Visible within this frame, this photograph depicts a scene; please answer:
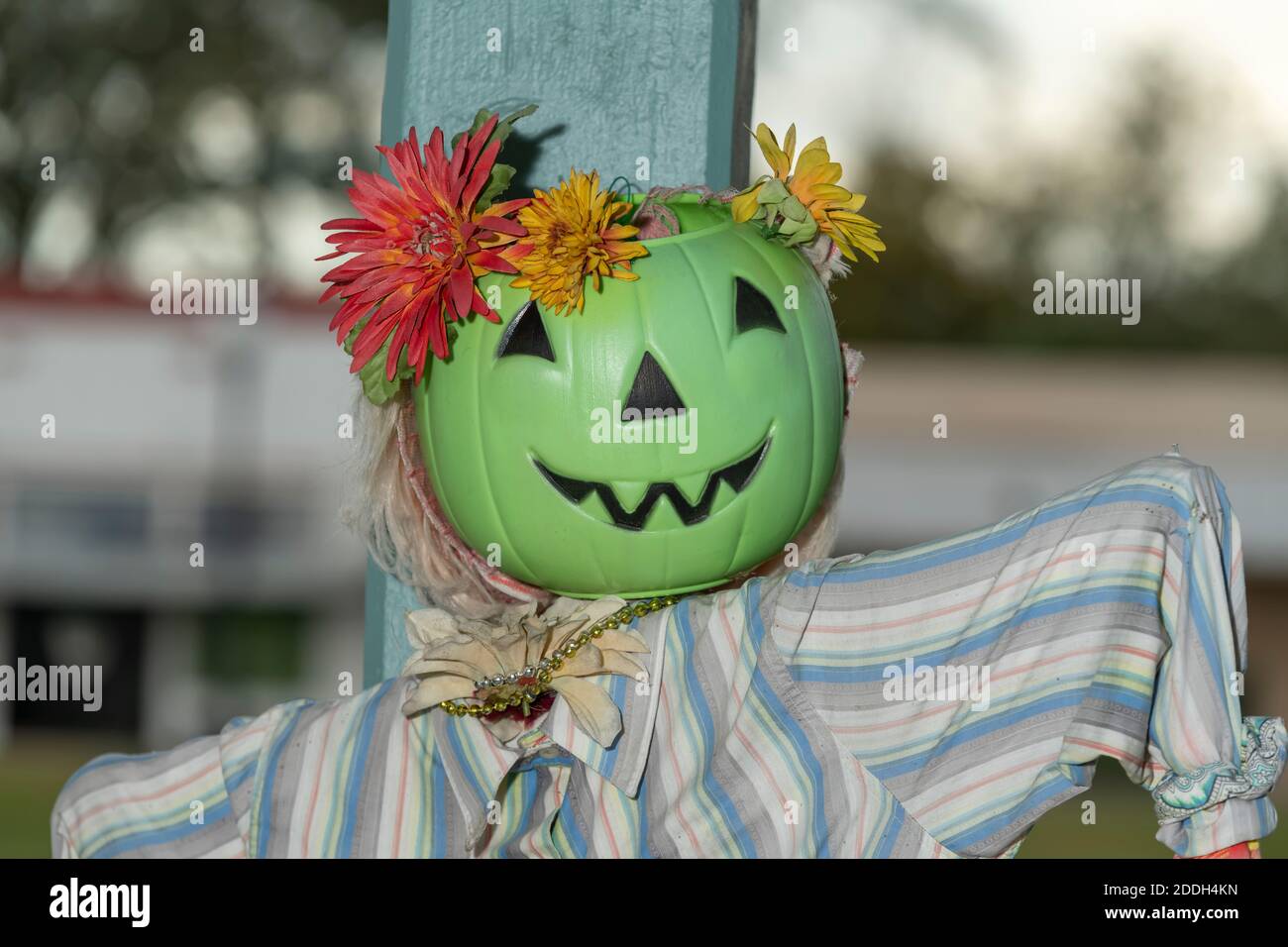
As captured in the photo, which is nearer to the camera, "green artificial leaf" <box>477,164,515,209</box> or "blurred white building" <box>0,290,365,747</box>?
"green artificial leaf" <box>477,164,515,209</box>

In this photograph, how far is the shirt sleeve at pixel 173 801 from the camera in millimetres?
2203

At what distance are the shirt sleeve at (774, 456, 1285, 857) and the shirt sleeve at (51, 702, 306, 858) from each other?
2.70 ft

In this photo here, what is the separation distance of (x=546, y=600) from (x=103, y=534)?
852 cm

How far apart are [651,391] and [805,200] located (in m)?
0.38

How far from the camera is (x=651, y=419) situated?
1937 millimetres

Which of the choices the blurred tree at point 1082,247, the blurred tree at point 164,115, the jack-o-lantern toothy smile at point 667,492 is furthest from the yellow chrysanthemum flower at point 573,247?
the blurred tree at point 1082,247

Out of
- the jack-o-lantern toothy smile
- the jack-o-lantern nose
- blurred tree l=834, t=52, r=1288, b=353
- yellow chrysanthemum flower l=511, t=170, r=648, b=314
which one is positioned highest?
blurred tree l=834, t=52, r=1288, b=353

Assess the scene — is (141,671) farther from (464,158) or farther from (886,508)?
(464,158)

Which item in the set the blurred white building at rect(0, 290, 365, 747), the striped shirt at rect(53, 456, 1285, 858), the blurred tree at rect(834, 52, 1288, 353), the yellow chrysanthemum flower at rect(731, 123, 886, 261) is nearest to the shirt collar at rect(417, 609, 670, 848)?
the striped shirt at rect(53, 456, 1285, 858)

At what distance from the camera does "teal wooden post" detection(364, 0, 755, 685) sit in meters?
2.38

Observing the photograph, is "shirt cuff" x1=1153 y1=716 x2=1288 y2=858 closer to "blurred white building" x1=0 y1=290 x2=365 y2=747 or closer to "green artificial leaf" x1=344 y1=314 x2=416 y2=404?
"green artificial leaf" x1=344 y1=314 x2=416 y2=404

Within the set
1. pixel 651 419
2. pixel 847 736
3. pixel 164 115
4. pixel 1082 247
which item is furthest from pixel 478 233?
pixel 1082 247
